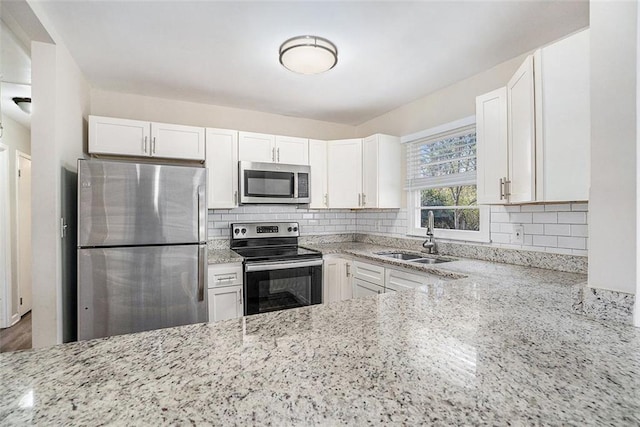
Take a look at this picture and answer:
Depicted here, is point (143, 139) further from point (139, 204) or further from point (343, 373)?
point (343, 373)

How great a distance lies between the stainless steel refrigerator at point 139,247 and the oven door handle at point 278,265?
42 centimetres

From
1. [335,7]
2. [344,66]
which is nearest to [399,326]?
[335,7]

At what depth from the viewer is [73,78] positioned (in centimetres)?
229

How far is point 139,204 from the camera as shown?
212 cm

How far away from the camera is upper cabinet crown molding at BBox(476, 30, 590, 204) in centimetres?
143

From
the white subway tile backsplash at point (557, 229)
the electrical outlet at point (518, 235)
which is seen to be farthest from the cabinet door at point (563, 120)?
the electrical outlet at point (518, 235)

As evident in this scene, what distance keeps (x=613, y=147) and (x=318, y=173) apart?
259 cm

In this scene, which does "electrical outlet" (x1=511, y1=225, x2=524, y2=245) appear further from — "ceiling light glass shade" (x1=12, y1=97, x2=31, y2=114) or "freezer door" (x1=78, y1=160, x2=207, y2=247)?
"ceiling light glass shade" (x1=12, y1=97, x2=31, y2=114)

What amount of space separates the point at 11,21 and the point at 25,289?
3.39 m

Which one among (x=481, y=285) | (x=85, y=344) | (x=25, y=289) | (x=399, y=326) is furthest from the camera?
(x=25, y=289)

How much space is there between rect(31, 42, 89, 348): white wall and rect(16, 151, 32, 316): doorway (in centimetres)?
247

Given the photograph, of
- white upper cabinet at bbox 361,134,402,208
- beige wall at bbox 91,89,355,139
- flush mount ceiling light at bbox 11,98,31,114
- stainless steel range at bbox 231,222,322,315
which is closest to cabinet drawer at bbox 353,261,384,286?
stainless steel range at bbox 231,222,322,315

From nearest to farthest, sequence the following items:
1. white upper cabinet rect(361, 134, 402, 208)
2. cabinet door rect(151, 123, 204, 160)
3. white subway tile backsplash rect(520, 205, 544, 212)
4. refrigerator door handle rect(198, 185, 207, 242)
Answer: white subway tile backsplash rect(520, 205, 544, 212) → refrigerator door handle rect(198, 185, 207, 242) → cabinet door rect(151, 123, 204, 160) → white upper cabinet rect(361, 134, 402, 208)

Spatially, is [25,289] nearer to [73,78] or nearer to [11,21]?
[73,78]
